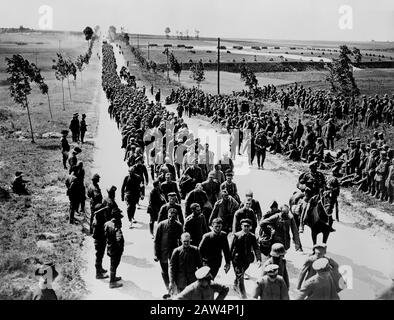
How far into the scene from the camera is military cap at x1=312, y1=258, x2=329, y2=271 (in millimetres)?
6039

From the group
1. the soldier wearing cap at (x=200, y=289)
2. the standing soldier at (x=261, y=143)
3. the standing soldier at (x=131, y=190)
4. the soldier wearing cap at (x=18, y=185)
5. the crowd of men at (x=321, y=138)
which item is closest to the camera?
the soldier wearing cap at (x=200, y=289)

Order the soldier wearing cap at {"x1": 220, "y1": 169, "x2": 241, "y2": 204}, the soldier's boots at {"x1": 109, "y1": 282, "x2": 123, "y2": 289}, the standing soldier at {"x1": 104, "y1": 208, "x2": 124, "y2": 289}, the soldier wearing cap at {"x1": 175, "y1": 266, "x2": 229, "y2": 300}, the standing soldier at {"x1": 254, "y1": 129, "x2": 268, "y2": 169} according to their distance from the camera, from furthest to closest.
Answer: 1. the standing soldier at {"x1": 254, "y1": 129, "x2": 268, "y2": 169}
2. the soldier wearing cap at {"x1": 220, "y1": 169, "x2": 241, "y2": 204}
3. the soldier's boots at {"x1": 109, "y1": 282, "x2": 123, "y2": 289}
4. the standing soldier at {"x1": 104, "y1": 208, "x2": 124, "y2": 289}
5. the soldier wearing cap at {"x1": 175, "y1": 266, "x2": 229, "y2": 300}

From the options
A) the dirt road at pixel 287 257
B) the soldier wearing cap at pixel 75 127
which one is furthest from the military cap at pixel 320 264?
the soldier wearing cap at pixel 75 127

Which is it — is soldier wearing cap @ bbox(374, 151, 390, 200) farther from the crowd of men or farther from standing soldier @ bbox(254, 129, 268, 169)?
standing soldier @ bbox(254, 129, 268, 169)

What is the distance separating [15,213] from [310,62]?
281 ft

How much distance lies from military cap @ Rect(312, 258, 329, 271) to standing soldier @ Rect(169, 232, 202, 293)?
5.67 ft

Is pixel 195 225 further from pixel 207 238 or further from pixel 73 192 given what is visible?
pixel 73 192

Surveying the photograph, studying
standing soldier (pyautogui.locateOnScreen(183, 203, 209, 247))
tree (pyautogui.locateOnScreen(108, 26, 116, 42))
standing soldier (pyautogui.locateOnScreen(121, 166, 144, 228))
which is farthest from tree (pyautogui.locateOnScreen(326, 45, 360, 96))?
tree (pyautogui.locateOnScreen(108, 26, 116, 42))

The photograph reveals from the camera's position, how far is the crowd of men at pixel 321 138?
14.0 m

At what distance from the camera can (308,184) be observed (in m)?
10.9

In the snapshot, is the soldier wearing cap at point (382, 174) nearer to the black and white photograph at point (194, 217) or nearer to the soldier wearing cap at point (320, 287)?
the black and white photograph at point (194, 217)

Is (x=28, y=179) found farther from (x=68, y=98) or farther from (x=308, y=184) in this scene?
(x=68, y=98)

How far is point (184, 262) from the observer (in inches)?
267

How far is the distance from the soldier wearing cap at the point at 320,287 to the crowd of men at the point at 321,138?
22.6 feet
